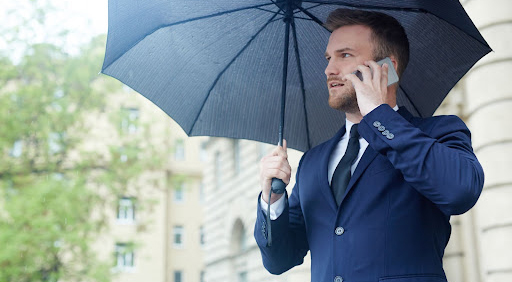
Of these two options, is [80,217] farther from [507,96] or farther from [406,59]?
[406,59]

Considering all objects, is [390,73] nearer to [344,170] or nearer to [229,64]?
[344,170]

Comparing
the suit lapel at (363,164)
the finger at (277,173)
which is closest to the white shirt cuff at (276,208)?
the finger at (277,173)

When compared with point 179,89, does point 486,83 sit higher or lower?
higher

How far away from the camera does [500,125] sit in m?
8.35

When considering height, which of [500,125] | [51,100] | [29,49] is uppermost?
[29,49]

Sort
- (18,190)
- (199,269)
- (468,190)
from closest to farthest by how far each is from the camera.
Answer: (468,190)
(18,190)
(199,269)

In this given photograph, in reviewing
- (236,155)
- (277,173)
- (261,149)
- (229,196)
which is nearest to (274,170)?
(277,173)

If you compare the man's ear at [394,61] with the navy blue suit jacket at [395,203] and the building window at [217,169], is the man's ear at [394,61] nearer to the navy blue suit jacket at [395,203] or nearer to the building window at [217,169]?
the navy blue suit jacket at [395,203]

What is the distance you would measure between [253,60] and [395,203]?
53.3 inches

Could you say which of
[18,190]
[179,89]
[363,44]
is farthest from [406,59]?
[18,190]

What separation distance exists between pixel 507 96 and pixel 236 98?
571 cm

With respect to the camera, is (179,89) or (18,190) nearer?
(179,89)

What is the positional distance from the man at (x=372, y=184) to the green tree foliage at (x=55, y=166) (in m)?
15.2

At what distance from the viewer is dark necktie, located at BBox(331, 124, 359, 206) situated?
255 centimetres
